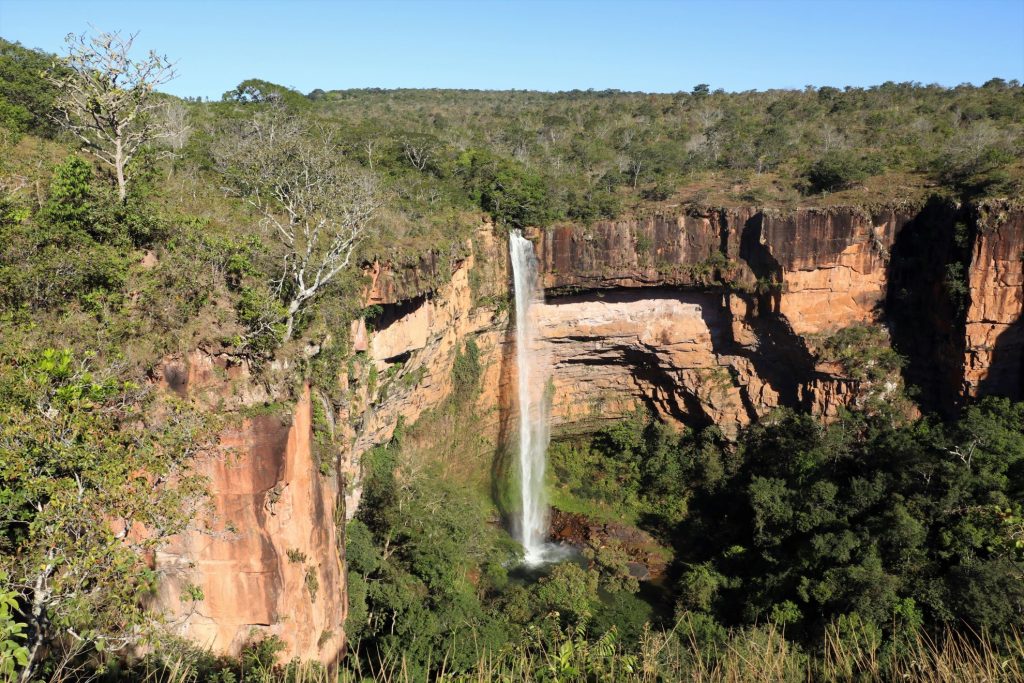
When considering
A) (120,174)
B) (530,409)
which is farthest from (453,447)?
(120,174)

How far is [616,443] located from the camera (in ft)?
82.1

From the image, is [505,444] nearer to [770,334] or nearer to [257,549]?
[770,334]

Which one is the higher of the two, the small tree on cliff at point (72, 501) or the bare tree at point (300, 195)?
the bare tree at point (300, 195)

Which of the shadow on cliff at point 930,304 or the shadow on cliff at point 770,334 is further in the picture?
the shadow on cliff at point 770,334

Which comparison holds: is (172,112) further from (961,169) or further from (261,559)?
(961,169)

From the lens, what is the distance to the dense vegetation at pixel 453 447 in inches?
236

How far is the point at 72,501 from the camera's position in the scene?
18.7 ft

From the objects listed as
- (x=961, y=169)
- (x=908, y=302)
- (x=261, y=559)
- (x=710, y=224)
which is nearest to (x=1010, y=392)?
(x=908, y=302)

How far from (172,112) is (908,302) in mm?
24758

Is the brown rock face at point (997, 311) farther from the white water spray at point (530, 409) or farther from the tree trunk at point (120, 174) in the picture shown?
the tree trunk at point (120, 174)

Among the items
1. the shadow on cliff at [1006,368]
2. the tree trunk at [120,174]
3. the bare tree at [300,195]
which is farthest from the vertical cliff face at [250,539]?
the shadow on cliff at [1006,368]

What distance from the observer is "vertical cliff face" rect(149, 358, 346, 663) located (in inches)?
373

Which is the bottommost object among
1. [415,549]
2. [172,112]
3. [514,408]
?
[415,549]

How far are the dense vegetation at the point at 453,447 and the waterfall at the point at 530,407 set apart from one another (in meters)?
1.20
